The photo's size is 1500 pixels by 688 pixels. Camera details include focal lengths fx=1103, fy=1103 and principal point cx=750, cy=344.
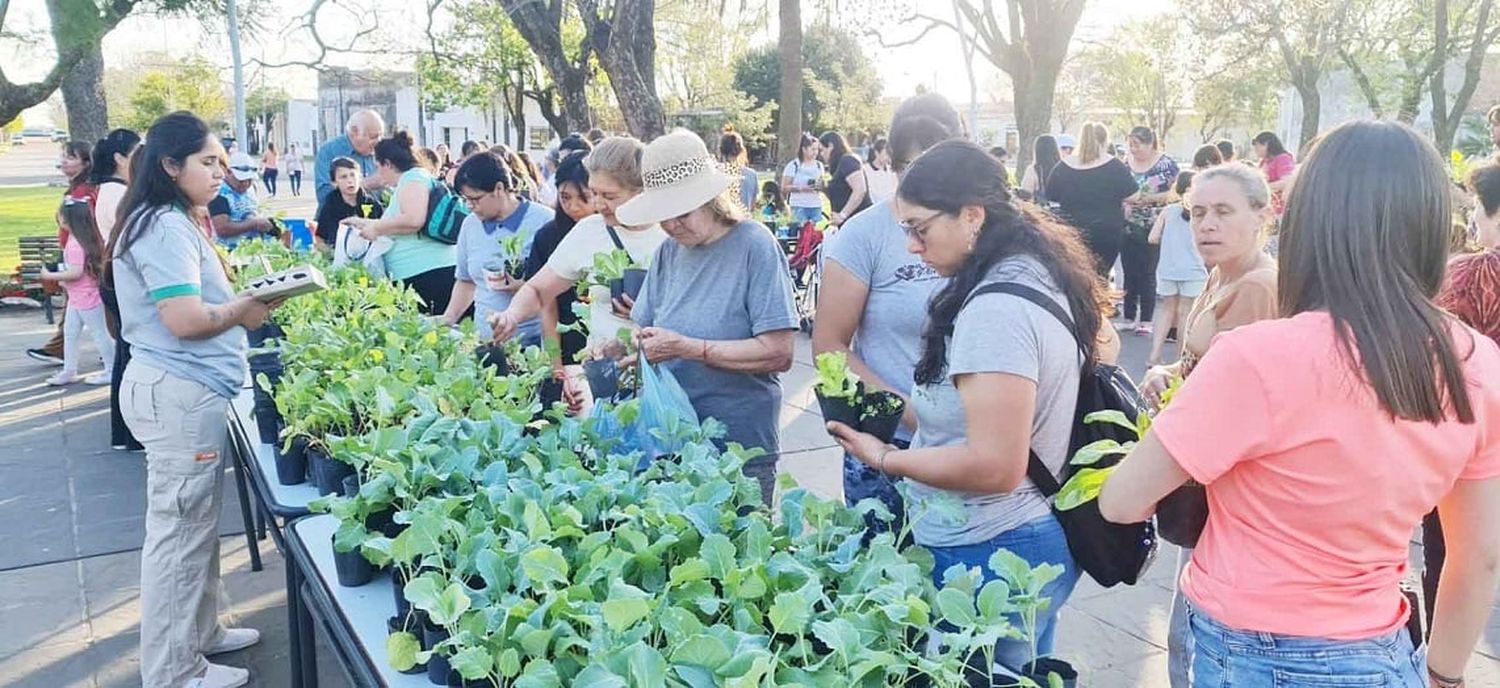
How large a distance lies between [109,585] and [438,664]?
336cm

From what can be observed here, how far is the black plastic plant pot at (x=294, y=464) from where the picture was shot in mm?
3008

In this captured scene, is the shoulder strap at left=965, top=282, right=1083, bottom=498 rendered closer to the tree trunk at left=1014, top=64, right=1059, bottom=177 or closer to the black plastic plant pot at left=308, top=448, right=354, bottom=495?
the black plastic plant pot at left=308, top=448, right=354, bottom=495

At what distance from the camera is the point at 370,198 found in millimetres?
6793

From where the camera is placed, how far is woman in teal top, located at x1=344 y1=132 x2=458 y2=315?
17.1ft

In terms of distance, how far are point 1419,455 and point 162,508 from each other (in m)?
3.16

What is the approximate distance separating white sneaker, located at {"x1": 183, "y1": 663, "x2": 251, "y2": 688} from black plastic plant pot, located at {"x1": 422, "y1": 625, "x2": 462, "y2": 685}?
1.95m

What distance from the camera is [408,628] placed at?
194 cm

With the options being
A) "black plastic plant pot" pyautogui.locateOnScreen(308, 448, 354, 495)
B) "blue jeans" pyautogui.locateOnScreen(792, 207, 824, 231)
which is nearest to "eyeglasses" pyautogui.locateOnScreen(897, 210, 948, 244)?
"black plastic plant pot" pyautogui.locateOnScreen(308, 448, 354, 495)

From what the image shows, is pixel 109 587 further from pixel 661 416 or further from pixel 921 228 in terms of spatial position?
pixel 921 228

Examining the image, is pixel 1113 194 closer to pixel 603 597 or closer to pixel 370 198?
pixel 370 198

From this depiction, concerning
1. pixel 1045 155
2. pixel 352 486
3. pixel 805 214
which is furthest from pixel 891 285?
pixel 805 214

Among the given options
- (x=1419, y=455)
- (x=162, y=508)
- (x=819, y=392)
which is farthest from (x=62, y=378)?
(x=1419, y=455)

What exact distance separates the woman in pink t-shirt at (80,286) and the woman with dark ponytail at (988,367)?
583 cm

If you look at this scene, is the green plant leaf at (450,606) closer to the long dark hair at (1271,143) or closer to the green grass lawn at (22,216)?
the long dark hair at (1271,143)
